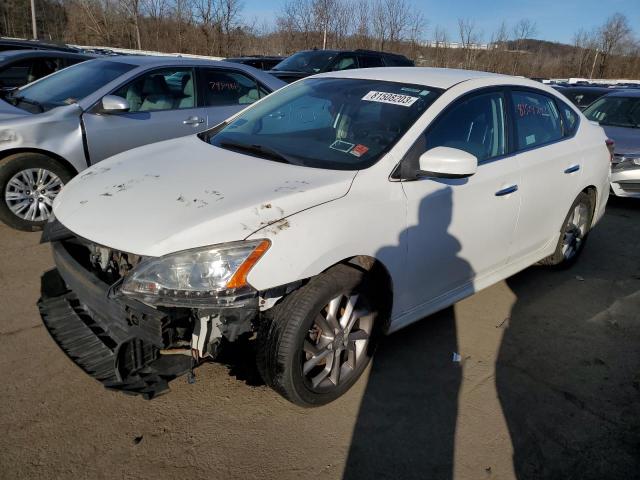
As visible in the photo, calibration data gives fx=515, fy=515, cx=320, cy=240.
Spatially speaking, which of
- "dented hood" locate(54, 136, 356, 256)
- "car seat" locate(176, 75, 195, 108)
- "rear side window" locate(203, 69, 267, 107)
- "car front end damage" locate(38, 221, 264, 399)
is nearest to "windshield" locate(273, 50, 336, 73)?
"rear side window" locate(203, 69, 267, 107)

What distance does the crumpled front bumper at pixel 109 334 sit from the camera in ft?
7.37

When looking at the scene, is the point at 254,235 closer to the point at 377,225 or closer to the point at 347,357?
the point at 377,225

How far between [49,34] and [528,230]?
44.5m

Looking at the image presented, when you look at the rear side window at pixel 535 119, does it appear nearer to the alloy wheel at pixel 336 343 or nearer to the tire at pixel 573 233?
the tire at pixel 573 233

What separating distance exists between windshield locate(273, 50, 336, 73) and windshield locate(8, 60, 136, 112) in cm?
600

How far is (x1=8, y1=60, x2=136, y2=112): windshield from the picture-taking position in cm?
520

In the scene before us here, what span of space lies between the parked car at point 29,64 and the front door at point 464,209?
662cm

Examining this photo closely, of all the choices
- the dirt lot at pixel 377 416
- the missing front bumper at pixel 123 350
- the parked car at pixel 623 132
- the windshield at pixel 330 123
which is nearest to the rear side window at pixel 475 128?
the windshield at pixel 330 123

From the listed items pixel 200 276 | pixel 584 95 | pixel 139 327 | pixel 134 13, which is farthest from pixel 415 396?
pixel 134 13

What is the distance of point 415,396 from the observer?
9.47 feet

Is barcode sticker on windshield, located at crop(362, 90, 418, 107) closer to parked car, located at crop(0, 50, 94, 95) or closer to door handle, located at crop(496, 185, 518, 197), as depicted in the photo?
door handle, located at crop(496, 185, 518, 197)

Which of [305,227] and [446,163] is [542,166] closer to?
[446,163]

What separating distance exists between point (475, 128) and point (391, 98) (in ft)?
1.95

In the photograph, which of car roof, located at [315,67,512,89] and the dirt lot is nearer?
the dirt lot
